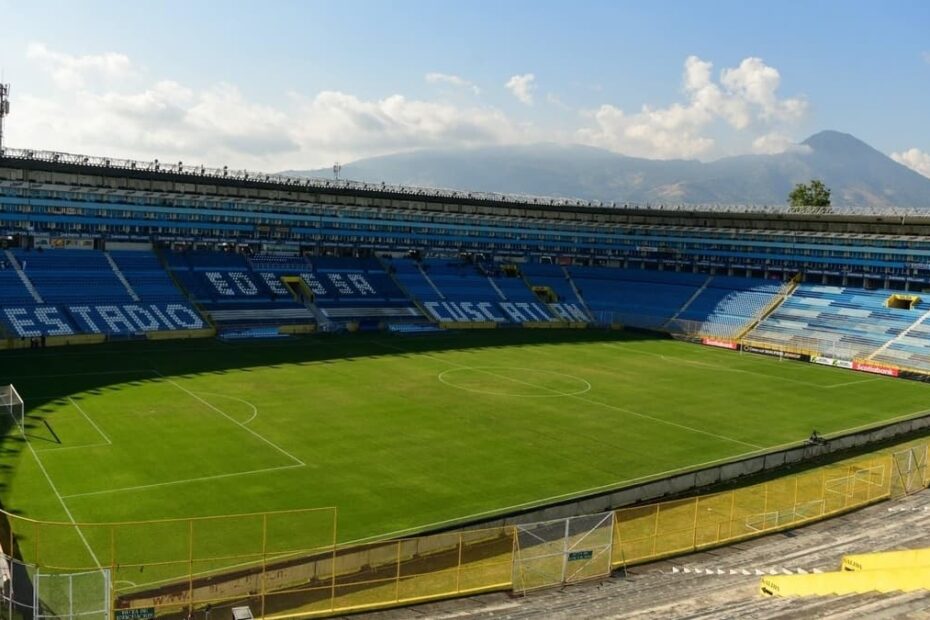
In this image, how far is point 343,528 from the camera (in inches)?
984

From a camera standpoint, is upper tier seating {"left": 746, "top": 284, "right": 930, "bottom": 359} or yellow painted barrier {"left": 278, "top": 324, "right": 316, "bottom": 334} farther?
upper tier seating {"left": 746, "top": 284, "right": 930, "bottom": 359}

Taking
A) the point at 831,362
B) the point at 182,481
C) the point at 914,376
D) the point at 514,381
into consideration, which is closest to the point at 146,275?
the point at 514,381

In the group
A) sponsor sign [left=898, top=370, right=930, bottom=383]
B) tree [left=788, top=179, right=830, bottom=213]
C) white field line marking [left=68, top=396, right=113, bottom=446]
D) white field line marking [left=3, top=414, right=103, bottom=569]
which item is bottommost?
white field line marking [left=3, top=414, right=103, bottom=569]

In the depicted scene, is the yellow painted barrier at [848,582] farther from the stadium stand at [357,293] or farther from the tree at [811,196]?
the tree at [811,196]

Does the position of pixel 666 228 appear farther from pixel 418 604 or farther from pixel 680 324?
pixel 418 604

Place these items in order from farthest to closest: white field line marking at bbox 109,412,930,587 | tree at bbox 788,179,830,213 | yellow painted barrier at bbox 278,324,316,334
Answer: tree at bbox 788,179,830,213 → yellow painted barrier at bbox 278,324,316,334 → white field line marking at bbox 109,412,930,587

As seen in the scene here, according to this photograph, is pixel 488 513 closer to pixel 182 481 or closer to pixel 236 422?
pixel 182 481

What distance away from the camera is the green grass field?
1036 inches

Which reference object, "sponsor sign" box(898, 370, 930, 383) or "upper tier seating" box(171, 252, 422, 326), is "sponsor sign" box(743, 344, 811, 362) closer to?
"sponsor sign" box(898, 370, 930, 383)

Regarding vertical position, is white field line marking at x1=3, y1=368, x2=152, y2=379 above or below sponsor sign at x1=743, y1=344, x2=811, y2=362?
below

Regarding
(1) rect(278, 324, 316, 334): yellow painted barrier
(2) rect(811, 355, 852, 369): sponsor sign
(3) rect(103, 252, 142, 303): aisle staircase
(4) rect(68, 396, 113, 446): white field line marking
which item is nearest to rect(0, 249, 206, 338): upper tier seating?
(3) rect(103, 252, 142, 303): aisle staircase

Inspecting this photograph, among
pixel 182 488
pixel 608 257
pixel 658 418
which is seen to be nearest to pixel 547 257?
pixel 608 257

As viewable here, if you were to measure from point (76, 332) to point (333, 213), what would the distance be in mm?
31155

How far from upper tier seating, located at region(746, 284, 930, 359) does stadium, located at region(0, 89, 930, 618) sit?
0.34m
